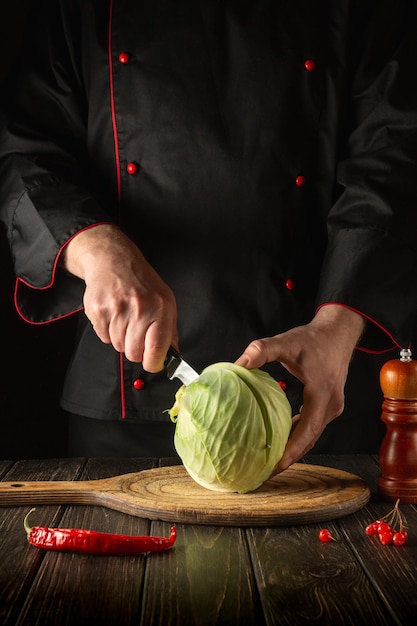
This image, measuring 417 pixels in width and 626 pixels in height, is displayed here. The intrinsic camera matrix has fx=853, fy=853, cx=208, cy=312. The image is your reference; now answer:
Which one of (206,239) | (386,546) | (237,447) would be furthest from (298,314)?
(386,546)

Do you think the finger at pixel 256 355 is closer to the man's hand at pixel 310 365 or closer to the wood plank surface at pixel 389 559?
the man's hand at pixel 310 365

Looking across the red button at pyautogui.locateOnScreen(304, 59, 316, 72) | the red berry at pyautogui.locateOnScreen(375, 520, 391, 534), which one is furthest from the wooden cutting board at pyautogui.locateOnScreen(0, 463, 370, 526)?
the red button at pyautogui.locateOnScreen(304, 59, 316, 72)

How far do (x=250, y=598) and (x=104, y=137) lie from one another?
144 centimetres

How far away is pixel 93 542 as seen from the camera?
4.45 feet

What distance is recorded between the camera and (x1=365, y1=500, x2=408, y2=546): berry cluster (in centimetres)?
141

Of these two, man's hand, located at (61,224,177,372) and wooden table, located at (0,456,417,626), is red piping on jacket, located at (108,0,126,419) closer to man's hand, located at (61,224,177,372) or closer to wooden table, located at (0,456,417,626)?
man's hand, located at (61,224,177,372)

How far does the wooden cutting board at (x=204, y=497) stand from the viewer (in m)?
1.54

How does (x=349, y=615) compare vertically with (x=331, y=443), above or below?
above

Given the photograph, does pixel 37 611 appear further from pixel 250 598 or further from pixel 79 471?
pixel 79 471

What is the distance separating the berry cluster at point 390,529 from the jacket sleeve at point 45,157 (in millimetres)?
980

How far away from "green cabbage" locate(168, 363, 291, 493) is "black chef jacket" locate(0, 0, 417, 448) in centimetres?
48

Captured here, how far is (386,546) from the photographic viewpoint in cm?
140

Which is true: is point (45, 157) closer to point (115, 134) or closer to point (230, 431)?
point (115, 134)

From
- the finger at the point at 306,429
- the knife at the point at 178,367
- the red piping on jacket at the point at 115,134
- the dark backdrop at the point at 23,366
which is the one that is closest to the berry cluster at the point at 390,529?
the finger at the point at 306,429
